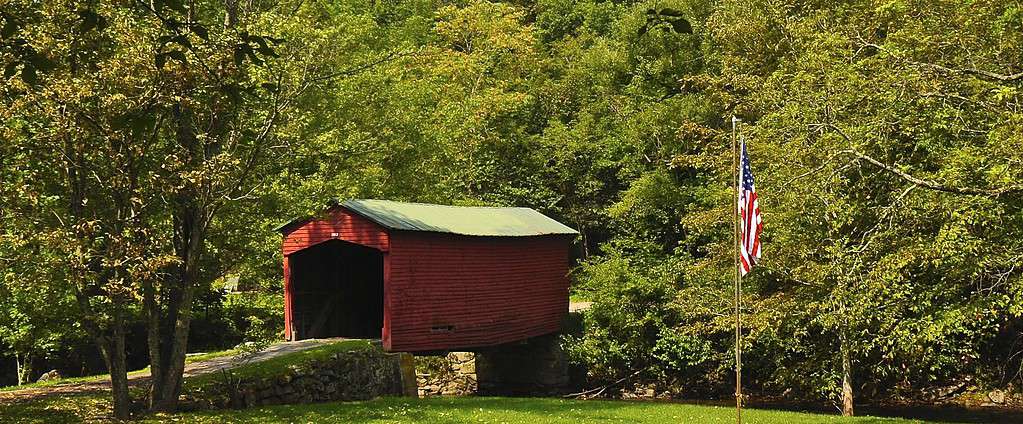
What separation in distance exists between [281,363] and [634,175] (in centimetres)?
2549

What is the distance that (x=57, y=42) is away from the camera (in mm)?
13641

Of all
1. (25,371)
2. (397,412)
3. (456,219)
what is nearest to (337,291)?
(456,219)

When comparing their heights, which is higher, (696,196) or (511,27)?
(511,27)

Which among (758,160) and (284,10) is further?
(758,160)

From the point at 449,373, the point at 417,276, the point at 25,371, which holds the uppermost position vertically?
the point at 417,276

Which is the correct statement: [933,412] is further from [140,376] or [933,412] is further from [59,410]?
[59,410]

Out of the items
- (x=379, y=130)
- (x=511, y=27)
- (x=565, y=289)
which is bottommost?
(x=565, y=289)

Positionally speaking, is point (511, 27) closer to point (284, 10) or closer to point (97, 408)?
point (284, 10)

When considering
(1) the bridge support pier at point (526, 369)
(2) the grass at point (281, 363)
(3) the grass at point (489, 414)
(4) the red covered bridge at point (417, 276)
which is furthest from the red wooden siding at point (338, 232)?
(1) the bridge support pier at point (526, 369)

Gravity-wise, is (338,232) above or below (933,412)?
above

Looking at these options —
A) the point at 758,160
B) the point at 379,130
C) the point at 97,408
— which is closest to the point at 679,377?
the point at 758,160

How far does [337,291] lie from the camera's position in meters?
30.0

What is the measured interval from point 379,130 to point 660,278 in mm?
11601

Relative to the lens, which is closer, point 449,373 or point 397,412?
point 397,412
